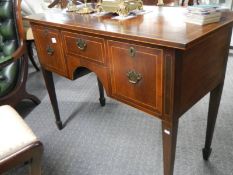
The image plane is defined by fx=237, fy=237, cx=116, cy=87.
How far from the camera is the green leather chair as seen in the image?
1.74 m

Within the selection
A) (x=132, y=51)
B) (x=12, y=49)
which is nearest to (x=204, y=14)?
(x=132, y=51)

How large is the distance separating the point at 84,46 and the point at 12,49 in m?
1.00

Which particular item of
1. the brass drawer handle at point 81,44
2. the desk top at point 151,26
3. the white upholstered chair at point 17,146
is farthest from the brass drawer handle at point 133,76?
the white upholstered chair at point 17,146

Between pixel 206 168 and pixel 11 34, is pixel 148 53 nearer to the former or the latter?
pixel 206 168

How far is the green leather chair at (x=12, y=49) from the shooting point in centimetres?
174

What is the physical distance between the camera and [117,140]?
61.7 inches

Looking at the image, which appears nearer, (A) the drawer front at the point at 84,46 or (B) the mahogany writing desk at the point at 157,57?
(B) the mahogany writing desk at the point at 157,57

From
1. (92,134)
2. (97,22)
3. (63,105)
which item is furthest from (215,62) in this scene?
(63,105)

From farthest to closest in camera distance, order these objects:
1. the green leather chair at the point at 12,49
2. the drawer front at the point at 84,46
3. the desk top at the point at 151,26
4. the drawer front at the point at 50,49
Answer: the green leather chair at the point at 12,49, the drawer front at the point at 50,49, the drawer front at the point at 84,46, the desk top at the point at 151,26

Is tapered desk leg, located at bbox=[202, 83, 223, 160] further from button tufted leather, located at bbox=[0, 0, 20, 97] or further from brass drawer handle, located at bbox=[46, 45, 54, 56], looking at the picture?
button tufted leather, located at bbox=[0, 0, 20, 97]

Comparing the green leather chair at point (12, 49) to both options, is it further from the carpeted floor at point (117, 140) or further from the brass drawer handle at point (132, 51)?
the brass drawer handle at point (132, 51)

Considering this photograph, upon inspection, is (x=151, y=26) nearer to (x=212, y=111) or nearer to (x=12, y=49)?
(x=212, y=111)

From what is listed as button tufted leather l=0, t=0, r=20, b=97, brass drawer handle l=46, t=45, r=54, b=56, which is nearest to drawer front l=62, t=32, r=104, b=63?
brass drawer handle l=46, t=45, r=54, b=56

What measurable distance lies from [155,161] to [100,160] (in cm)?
33
